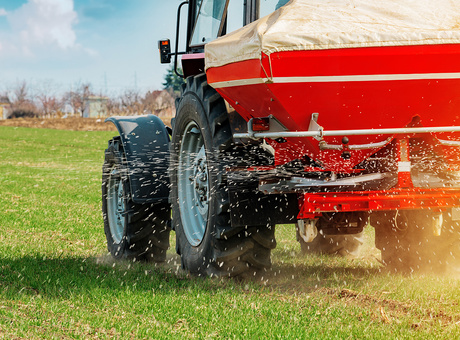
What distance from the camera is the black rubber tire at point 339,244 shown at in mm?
6297

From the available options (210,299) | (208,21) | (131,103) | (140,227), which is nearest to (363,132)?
(210,299)

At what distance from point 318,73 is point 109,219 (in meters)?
3.65

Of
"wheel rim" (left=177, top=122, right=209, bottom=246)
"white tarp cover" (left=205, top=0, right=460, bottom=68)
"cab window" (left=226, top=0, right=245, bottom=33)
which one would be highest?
"cab window" (left=226, top=0, right=245, bottom=33)

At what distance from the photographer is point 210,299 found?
4176 millimetres

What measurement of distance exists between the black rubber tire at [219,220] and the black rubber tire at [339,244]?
183cm

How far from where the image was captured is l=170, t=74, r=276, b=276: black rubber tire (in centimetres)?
435

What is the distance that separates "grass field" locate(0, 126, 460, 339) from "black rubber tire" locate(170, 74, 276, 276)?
0.48ft

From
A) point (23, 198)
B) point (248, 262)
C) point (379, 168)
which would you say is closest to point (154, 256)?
point (248, 262)

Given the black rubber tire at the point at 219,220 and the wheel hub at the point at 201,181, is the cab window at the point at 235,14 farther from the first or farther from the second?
the wheel hub at the point at 201,181

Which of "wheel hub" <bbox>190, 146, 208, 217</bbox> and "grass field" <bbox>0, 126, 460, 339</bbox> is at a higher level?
"wheel hub" <bbox>190, 146, 208, 217</bbox>

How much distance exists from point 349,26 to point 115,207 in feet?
12.1

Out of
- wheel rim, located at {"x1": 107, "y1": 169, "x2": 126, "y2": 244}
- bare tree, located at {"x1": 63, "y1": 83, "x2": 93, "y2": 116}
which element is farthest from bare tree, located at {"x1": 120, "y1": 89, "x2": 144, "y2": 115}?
wheel rim, located at {"x1": 107, "y1": 169, "x2": 126, "y2": 244}

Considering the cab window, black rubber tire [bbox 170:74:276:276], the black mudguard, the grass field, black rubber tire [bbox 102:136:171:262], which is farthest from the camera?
black rubber tire [bbox 102:136:171:262]

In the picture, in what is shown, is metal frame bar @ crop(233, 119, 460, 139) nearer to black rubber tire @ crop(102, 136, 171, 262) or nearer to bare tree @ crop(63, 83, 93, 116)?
black rubber tire @ crop(102, 136, 171, 262)
